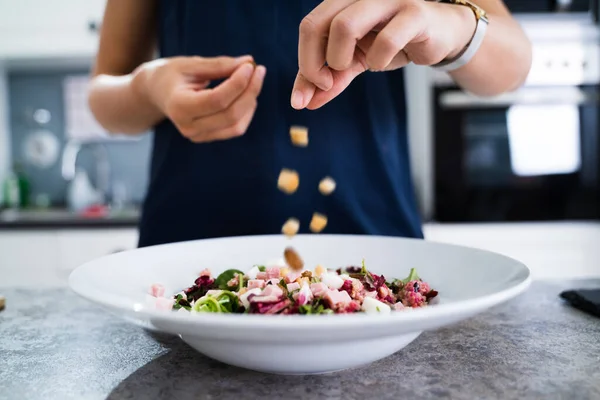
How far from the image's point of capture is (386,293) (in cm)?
67

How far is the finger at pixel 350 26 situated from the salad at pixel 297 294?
0.27 metres

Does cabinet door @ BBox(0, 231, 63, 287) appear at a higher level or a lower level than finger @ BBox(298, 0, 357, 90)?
lower

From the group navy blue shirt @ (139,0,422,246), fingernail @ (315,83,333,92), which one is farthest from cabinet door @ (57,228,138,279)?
fingernail @ (315,83,333,92)

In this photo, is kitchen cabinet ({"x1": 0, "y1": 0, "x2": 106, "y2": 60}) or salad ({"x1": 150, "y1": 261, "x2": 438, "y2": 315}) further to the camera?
kitchen cabinet ({"x1": 0, "y1": 0, "x2": 106, "y2": 60})

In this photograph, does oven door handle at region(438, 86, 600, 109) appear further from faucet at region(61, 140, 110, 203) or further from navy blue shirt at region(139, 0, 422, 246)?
faucet at region(61, 140, 110, 203)

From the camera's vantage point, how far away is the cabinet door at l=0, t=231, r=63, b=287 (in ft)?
7.77

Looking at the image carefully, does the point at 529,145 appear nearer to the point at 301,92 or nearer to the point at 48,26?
the point at 301,92

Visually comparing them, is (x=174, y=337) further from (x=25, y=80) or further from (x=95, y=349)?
(x=25, y=80)

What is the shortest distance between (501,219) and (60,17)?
2207mm

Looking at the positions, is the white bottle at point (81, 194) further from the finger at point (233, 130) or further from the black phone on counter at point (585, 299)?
the black phone on counter at point (585, 299)

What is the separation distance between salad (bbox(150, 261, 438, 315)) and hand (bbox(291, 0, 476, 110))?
229 millimetres

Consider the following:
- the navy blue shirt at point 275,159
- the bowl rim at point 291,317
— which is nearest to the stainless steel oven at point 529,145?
the navy blue shirt at point 275,159

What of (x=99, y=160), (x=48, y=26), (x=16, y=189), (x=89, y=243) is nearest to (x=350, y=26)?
(x=89, y=243)

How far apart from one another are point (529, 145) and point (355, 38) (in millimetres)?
1921
